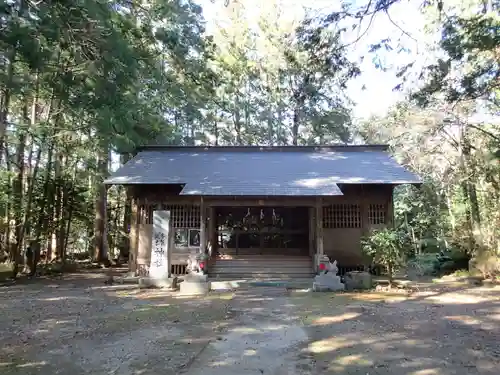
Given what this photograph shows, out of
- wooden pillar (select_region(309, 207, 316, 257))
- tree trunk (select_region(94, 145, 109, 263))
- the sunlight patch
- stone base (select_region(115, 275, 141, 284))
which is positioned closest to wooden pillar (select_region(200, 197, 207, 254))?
stone base (select_region(115, 275, 141, 284))

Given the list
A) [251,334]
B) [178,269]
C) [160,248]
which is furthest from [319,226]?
[251,334]

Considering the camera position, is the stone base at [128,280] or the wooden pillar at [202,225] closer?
the wooden pillar at [202,225]

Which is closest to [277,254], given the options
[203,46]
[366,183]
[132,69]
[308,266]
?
[308,266]

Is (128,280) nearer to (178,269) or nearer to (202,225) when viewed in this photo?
(178,269)

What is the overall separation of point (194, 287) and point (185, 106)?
43.5 ft

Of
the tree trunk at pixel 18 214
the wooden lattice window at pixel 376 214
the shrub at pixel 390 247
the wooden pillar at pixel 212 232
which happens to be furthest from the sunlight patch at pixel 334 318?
the tree trunk at pixel 18 214

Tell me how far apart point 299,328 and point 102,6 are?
6.86 m

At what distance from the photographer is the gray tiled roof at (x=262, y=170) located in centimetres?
1185

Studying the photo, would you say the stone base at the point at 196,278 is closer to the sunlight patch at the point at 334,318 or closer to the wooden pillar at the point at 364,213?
the sunlight patch at the point at 334,318

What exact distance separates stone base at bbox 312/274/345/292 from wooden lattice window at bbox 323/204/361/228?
2.77 metres

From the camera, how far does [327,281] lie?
10.7 meters

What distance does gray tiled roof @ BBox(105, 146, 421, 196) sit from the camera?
1185 cm

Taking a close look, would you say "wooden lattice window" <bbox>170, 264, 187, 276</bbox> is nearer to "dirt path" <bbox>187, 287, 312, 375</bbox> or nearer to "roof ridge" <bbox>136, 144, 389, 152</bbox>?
"roof ridge" <bbox>136, 144, 389, 152</bbox>

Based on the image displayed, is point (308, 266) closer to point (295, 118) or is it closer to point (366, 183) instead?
point (366, 183)
